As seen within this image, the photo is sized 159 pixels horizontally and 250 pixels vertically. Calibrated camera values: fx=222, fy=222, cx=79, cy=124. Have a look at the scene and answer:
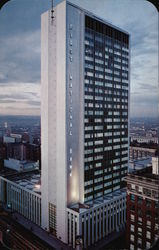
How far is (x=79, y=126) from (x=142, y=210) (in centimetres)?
612

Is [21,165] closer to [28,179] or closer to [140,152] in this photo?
[28,179]

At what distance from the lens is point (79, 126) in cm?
1382

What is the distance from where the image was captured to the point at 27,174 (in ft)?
61.3

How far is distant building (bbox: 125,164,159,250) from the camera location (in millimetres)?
9438

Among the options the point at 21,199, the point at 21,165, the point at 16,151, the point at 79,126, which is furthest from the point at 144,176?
the point at 16,151

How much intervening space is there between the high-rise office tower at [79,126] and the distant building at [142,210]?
9.74 feet

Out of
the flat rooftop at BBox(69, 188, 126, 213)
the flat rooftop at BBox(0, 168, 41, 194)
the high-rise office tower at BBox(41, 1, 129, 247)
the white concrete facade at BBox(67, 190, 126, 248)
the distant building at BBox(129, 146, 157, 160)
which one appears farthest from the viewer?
the distant building at BBox(129, 146, 157, 160)

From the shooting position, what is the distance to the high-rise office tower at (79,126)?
42.5 ft

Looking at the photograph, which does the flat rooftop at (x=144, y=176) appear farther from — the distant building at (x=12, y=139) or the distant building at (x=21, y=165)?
the distant building at (x=12, y=139)

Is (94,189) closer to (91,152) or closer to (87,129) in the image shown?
(91,152)

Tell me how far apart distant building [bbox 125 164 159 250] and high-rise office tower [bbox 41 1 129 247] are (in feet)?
9.74

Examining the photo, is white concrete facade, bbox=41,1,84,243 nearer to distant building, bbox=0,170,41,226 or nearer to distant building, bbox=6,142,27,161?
distant building, bbox=0,170,41,226

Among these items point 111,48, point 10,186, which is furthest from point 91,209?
point 111,48

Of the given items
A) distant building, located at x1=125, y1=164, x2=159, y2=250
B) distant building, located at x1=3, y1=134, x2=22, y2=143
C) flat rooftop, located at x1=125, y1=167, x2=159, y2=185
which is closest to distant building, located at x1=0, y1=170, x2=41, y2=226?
distant building, located at x1=125, y1=164, x2=159, y2=250
